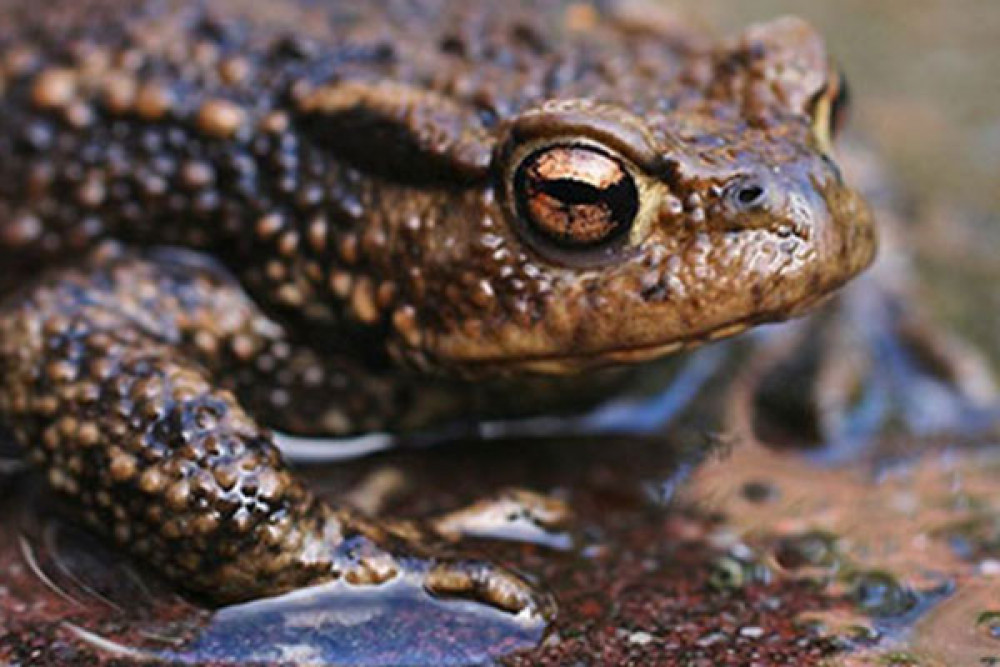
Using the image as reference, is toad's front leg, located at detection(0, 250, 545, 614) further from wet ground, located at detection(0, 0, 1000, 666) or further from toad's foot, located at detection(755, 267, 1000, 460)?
toad's foot, located at detection(755, 267, 1000, 460)

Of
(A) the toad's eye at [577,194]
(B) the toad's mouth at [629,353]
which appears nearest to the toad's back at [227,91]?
(A) the toad's eye at [577,194]

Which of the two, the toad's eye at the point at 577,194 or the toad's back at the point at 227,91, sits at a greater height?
the toad's back at the point at 227,91

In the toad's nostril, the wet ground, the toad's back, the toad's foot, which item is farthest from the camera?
the toad's foot

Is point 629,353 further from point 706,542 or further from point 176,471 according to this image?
point 176,471

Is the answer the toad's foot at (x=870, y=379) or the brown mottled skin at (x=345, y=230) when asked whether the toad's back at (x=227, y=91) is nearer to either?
the brown mottled skin at (x=345, y=230)

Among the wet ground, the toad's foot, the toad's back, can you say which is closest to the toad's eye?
the toad's back

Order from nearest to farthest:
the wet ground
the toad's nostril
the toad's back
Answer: the wet ground, the toad's nostril, the toad's back

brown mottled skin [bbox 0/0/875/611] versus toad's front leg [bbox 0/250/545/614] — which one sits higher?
brown mottled skin [bbox 0/0/875/611]

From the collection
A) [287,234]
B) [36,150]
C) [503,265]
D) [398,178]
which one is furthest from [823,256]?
[36,150]
